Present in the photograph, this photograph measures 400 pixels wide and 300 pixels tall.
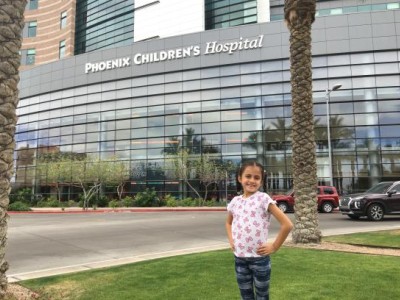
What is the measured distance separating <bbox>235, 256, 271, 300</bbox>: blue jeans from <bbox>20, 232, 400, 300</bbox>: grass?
5.56 ft

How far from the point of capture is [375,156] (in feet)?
110

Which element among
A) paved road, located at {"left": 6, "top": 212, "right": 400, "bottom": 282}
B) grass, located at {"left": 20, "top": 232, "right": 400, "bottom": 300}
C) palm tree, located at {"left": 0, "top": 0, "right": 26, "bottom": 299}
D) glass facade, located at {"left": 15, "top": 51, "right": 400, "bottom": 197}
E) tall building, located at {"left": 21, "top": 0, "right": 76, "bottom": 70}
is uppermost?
tall building, located at {"left": 21, "top": 0, "right": 76, "bottom": 70}

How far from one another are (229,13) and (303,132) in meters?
37.1

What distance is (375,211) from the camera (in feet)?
59.3

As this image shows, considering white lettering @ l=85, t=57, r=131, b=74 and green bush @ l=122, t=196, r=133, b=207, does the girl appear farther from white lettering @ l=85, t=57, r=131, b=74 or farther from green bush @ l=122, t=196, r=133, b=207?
white lettering @ l=85, t=57, r=131, b=74

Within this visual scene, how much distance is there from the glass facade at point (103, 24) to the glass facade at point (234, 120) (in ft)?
33.1

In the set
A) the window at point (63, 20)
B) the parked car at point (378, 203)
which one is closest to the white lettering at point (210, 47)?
the parked car at point (378, 203)

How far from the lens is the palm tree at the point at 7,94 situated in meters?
5.25

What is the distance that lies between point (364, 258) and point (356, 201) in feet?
35.8

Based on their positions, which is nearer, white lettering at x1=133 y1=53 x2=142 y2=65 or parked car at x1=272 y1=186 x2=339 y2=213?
parked car at x1=272 y1=186 x2=339 y2=213

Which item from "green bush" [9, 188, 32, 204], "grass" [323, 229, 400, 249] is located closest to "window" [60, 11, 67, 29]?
"green bush" [9, 188, 32, 204]

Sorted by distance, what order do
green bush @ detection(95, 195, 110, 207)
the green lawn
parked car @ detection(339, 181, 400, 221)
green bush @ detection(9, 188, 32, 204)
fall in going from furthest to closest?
green bush @ detection(9, 188, 32, 204) → green bush @ detection(95, 195, 110, 207) → parked car @ detection(339, 181, 400, 221) → the green lawn

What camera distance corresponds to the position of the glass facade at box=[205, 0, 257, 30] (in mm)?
43991

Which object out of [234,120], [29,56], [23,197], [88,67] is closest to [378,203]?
[234,120]
